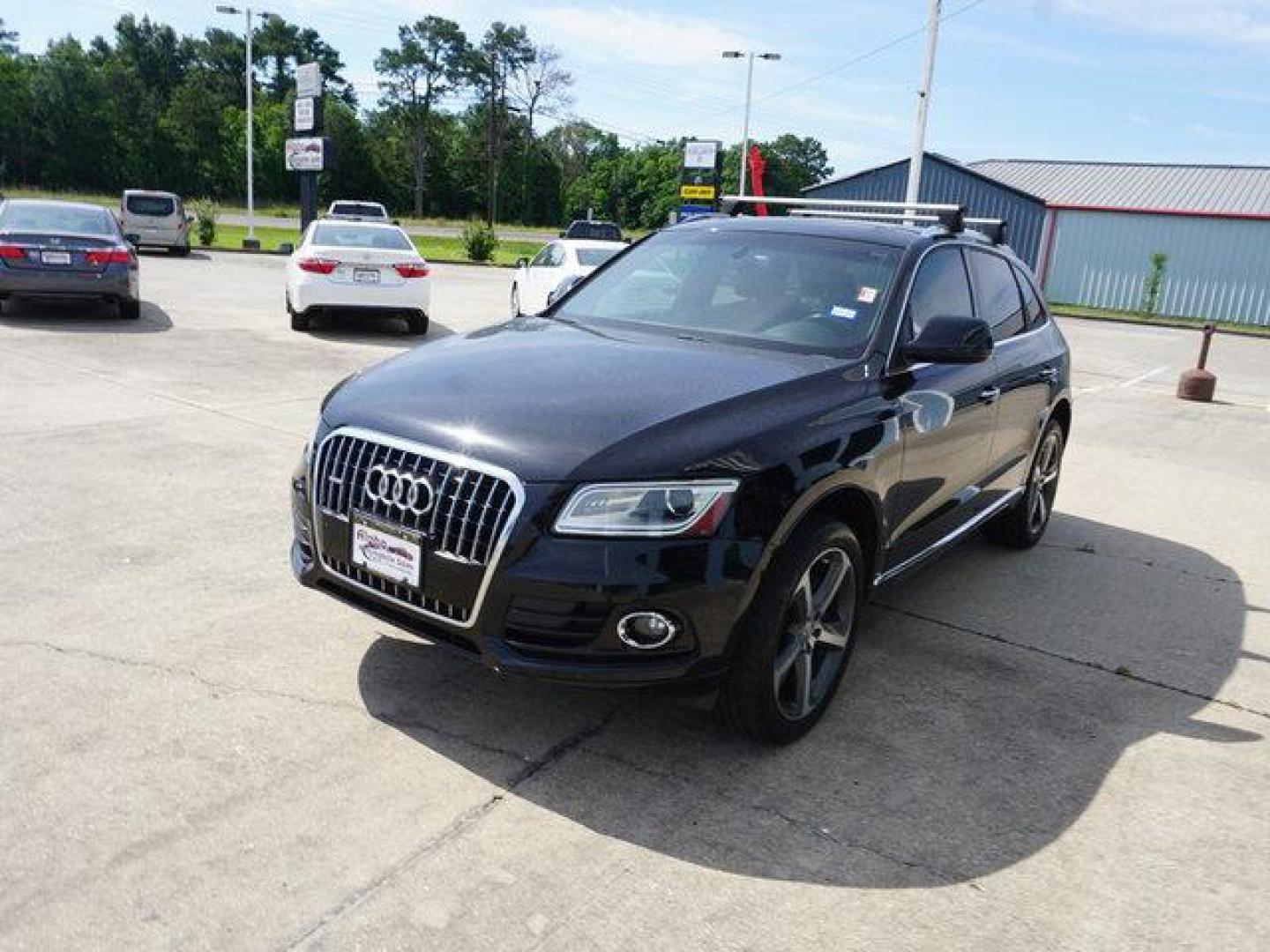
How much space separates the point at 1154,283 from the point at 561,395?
33.5m

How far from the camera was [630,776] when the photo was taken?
328 centimetres

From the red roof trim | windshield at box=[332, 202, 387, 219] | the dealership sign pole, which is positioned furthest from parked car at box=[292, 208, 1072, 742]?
the red roof trim

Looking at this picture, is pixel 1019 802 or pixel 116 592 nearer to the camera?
pixel 1019 802

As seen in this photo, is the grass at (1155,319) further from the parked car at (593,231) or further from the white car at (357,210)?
the white car at (357,210)

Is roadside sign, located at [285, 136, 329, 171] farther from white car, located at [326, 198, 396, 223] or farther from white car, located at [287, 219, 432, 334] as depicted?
white car, located at [287, 219, 432, 334]

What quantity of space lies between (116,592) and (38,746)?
4.40ft

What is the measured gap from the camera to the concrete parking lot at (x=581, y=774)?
2.65 m

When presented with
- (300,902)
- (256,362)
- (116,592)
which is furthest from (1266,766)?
(256,362)

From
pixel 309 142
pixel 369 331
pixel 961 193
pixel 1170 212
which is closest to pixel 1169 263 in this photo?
pixel 1170 212

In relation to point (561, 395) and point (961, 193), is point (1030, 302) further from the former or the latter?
point (961, 193)

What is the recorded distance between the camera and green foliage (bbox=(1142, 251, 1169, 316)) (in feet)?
105

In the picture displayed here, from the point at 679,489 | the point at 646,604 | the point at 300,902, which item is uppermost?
the point at 679,489

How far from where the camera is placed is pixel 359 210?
107 feet

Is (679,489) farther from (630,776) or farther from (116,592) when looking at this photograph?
(116,592)
